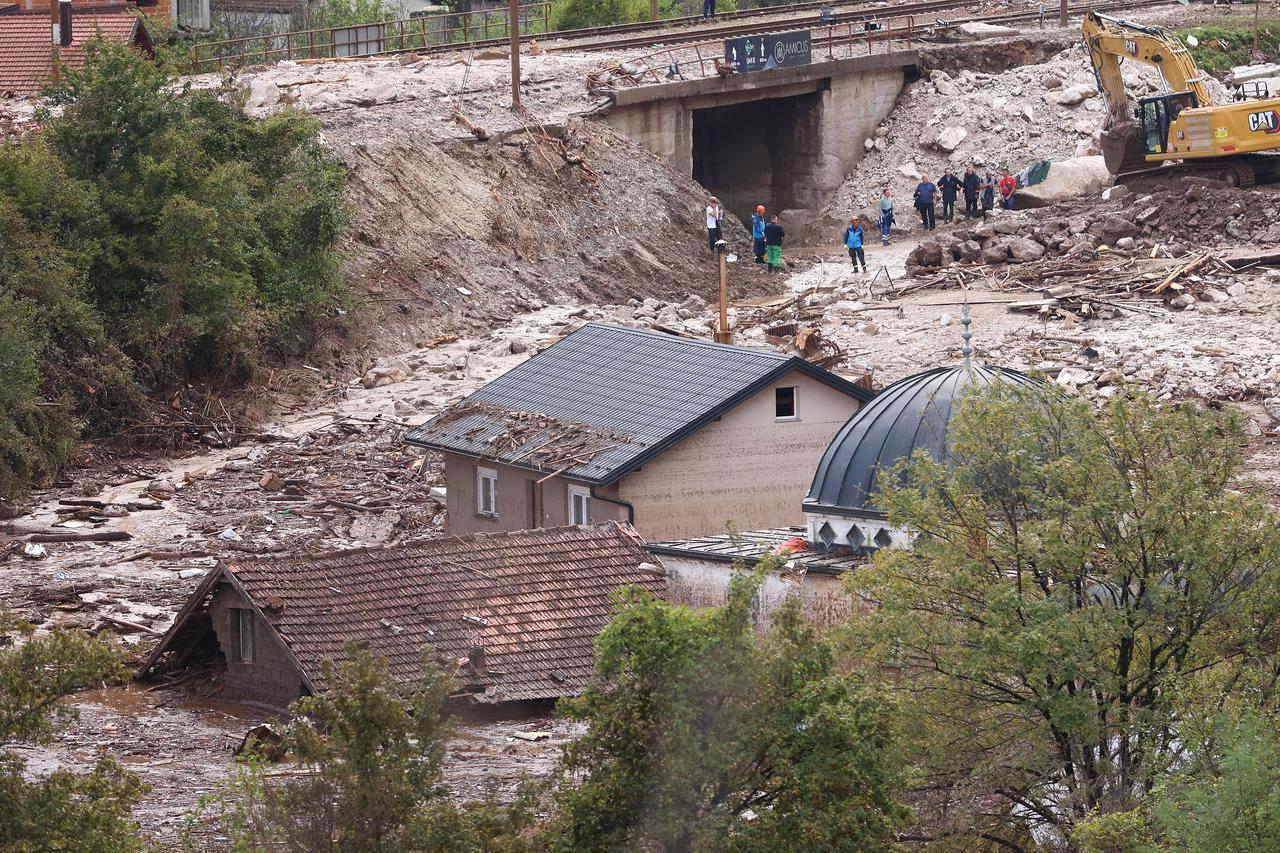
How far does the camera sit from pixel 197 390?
3891cm

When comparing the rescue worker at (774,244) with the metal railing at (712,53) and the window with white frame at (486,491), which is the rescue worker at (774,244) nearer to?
the metal railing at (712,53)

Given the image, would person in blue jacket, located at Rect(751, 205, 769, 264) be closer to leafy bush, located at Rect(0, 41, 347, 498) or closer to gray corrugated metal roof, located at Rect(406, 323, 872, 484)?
leafy bush, located at Rect(0, 41, 347, 498)

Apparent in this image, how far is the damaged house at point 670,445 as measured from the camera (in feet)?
89.8

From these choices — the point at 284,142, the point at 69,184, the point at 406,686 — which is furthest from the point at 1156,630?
the point at 284,142

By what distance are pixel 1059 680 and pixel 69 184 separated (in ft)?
90.6

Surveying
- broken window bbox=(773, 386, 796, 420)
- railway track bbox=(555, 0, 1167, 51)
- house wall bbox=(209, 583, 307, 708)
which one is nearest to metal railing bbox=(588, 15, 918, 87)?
railway track bbox=(555, 0, 1167, 51)

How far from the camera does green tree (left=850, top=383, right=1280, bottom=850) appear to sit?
1399 cm

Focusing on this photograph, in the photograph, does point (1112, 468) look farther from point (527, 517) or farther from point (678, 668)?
point (527, 517)

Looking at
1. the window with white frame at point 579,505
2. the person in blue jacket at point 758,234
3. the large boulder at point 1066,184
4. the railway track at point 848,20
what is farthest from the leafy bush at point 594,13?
the window with white frame at point 579,505

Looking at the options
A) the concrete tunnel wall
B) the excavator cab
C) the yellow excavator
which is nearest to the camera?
the yellow excavator

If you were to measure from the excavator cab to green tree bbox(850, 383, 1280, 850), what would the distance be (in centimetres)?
3136

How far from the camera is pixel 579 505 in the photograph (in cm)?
2791

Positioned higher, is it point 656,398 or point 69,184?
point 69,184

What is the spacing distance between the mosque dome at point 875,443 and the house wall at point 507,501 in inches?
228
